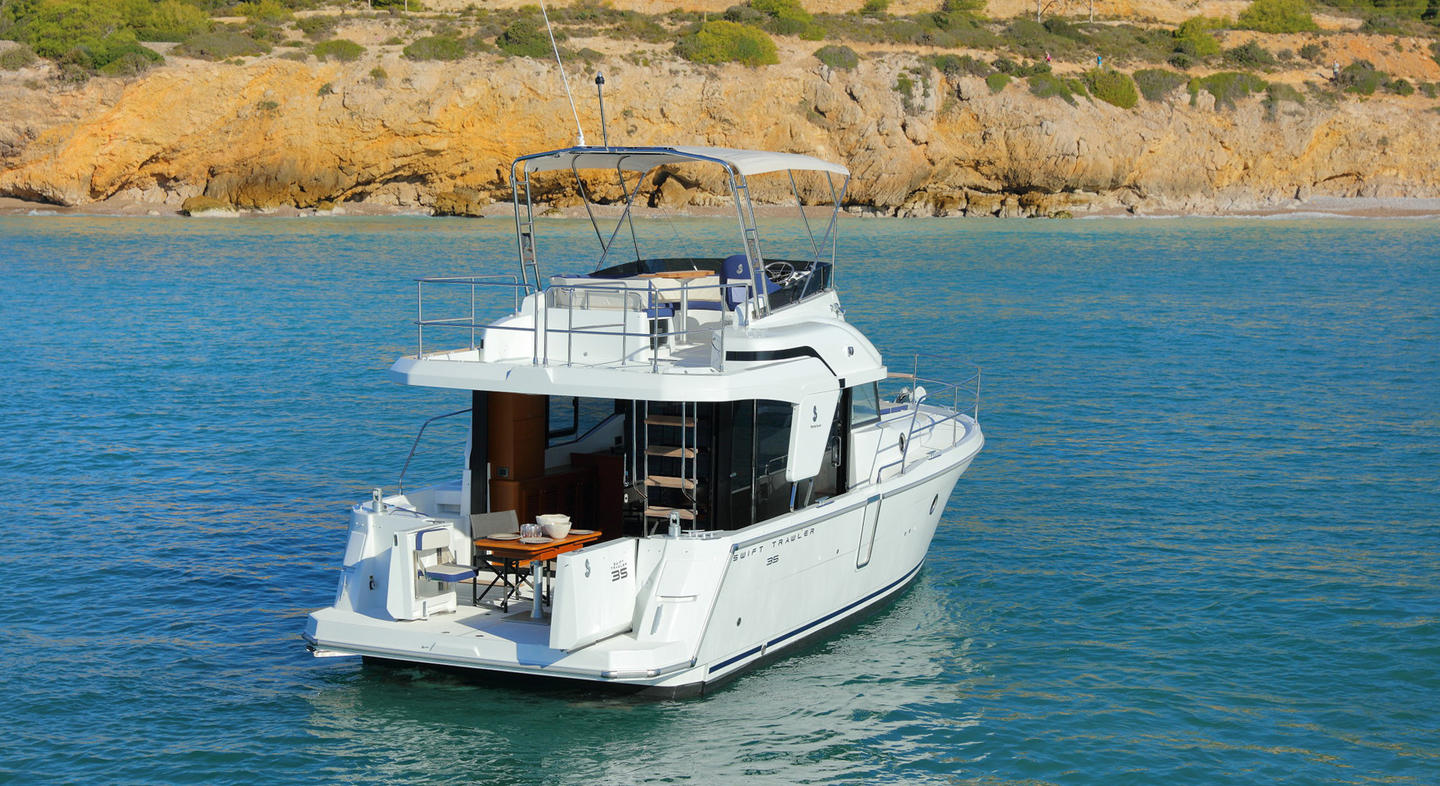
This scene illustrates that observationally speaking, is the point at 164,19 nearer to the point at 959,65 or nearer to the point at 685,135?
the point at 685,135

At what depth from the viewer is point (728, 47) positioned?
68375 mm

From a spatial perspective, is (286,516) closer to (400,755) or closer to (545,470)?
(545,470)

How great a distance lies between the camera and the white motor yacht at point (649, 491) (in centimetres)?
962

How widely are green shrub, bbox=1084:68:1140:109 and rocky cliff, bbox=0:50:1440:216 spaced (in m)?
Answer: 0.60

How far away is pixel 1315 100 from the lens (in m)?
73.1

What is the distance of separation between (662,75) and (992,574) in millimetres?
55058

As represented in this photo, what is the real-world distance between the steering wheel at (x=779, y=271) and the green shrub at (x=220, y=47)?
56548 mm

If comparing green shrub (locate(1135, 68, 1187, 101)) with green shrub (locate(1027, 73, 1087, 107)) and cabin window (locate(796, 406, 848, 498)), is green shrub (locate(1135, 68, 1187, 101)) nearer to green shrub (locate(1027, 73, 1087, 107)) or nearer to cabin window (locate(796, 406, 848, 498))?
green shrub (locate(1027, 73, 1087, 107))

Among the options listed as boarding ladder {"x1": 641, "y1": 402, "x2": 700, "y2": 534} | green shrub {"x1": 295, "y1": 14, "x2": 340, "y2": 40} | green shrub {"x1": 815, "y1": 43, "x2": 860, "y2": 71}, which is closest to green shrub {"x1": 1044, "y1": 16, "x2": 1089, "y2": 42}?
green shrub {"x1": 815, "y1": 43, "x2": 860, "y2": 71}

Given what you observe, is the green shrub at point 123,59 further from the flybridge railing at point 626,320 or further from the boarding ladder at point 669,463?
the boarding ladder at point 669,463

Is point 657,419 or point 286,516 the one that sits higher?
point 657,419

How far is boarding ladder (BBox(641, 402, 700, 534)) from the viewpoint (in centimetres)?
1026

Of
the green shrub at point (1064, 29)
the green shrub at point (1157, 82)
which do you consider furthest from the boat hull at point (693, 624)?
the green shrub at point (1064, 29)

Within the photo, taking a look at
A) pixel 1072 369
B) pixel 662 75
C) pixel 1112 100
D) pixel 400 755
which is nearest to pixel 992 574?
pixel 400 755
